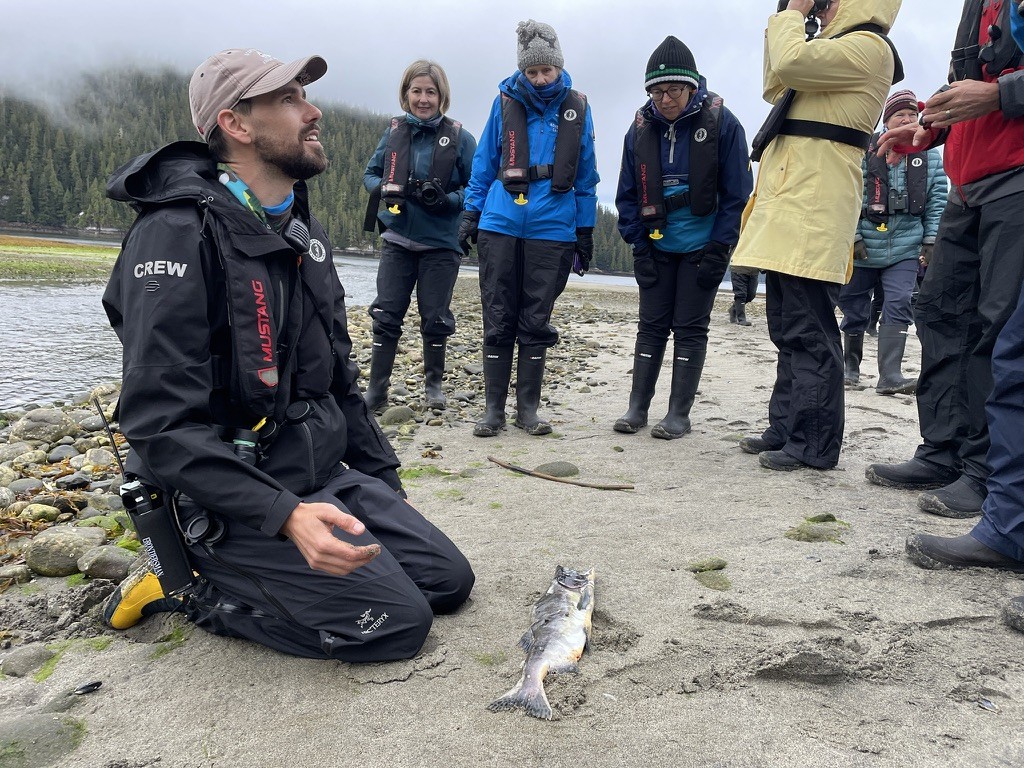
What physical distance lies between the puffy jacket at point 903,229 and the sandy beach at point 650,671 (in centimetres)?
438

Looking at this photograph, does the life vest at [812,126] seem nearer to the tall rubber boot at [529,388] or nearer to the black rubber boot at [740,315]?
the tall rubber boot at [529,388]

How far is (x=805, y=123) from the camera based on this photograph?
432cm

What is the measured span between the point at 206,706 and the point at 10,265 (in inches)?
1090

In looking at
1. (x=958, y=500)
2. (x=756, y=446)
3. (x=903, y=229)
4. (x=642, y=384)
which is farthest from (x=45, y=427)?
(x=903, y=229)

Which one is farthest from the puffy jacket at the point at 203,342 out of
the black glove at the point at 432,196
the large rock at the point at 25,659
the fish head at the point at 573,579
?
the black glove at the point at 432,196

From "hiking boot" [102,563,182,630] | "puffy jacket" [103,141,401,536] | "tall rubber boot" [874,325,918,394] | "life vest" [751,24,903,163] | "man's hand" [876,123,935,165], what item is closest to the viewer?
"puffy jacket" [103,141,401,536]

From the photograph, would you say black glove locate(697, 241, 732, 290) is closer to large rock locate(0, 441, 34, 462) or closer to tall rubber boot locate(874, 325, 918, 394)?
tall rubber boot locate(874, 325, 918, 394)

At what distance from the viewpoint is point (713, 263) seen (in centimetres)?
521

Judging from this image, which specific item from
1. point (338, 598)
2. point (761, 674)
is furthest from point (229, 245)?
point (761, 674)

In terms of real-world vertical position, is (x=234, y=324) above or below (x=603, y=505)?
above

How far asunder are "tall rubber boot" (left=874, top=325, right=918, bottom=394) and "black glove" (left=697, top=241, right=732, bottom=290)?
303 cm

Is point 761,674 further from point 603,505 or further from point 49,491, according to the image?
point 49,491

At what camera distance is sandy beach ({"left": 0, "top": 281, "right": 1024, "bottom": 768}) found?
1.93m

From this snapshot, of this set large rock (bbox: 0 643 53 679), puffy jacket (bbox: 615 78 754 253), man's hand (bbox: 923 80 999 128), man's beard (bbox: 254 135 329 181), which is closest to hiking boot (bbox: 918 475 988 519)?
man's hand (bbox: 923 80 999 128)
